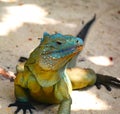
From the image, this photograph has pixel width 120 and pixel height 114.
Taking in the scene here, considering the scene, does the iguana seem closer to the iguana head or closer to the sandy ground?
the iguana head

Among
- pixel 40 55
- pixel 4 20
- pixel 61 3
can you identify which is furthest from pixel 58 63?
pixel 61 3

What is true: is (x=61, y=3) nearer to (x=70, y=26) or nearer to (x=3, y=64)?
(x=70, y=26)

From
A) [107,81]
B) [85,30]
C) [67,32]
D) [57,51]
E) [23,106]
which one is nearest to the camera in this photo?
[57,51]

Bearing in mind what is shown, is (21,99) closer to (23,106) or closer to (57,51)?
(23,106)

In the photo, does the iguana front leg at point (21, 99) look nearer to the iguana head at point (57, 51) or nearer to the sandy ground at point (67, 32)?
the sandy ground at point (67, 32)

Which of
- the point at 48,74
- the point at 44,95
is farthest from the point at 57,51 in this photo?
the point at 44,95

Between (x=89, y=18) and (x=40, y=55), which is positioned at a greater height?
(x=40, y=55)
